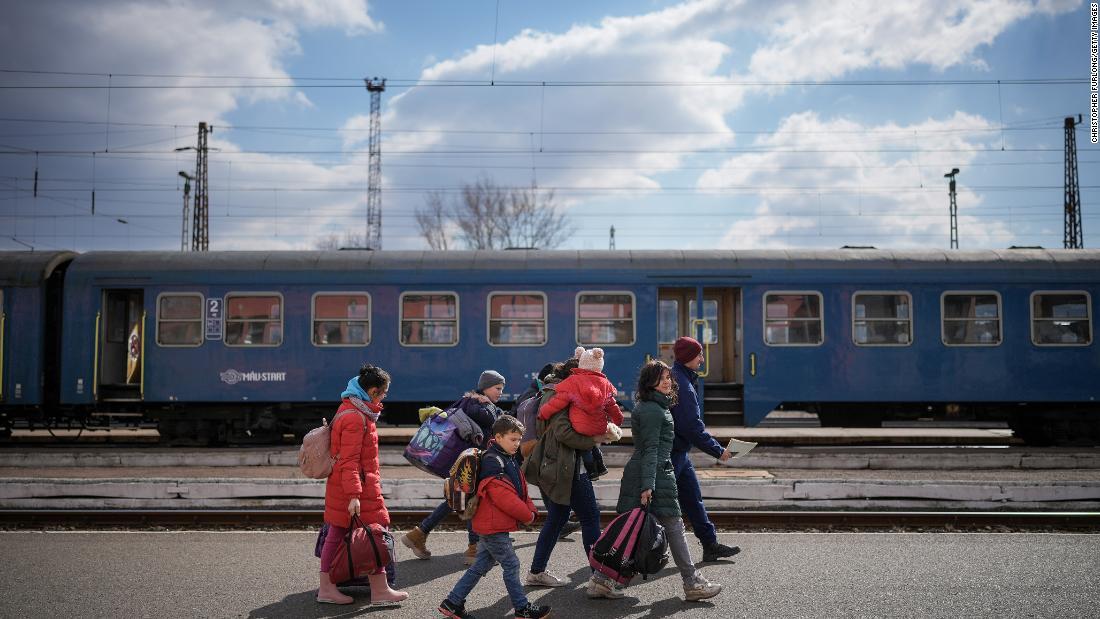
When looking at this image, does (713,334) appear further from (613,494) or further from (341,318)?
(341,318)

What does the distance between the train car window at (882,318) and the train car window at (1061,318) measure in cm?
209

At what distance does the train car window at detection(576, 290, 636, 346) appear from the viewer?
501 inches

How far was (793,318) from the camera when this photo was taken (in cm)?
1284

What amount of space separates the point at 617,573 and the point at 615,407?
1.12 metres

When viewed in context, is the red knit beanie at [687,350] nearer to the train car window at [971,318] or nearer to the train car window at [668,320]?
the train car window at [668,320]

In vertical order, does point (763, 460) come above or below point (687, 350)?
below

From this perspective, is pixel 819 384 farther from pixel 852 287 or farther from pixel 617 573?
pixel 617 573

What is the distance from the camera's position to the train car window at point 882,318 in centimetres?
1277

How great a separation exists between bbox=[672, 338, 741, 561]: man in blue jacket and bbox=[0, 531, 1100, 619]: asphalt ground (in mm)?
225

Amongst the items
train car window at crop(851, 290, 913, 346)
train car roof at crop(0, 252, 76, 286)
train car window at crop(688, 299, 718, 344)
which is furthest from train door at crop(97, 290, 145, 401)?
train car window at crop(851, 290, 913, 346)

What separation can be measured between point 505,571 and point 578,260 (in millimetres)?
8499

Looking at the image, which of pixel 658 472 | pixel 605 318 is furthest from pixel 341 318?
pixel 658 472

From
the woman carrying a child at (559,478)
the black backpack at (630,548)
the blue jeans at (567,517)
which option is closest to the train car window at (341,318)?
the woman carrying a child at (559,478)

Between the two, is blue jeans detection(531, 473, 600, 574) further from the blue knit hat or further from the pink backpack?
the pink backpack
